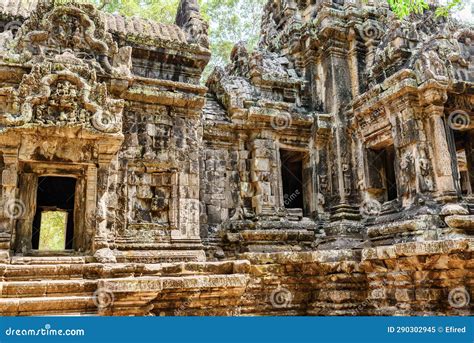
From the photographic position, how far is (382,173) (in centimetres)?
1072

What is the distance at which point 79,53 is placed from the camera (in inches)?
321

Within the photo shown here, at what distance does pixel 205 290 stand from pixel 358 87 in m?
7.62

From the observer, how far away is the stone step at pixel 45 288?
5145 millimetres

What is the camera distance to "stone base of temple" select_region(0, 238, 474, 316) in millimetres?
5117

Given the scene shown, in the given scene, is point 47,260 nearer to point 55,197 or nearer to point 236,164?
point 55,197

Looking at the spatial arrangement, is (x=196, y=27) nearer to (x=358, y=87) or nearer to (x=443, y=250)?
(x=358, y=87)

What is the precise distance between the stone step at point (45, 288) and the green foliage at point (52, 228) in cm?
1346

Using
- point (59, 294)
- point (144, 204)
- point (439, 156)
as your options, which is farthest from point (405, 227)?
point (59, 294)

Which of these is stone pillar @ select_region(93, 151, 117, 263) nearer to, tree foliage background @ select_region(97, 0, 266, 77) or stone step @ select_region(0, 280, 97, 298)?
stone step @ select_region(0, 280, 97, 298)

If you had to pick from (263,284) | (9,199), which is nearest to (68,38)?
(9,199)

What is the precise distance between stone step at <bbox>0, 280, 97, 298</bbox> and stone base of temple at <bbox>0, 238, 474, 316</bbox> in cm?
1

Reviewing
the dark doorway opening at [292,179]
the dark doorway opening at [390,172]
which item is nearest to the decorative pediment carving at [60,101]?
the dark doorway opening at [292,179]

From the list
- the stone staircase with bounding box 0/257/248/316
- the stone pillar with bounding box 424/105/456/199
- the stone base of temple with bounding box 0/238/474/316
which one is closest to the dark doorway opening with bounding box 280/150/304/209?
the stone pillar with bounding box 424/105/456/199

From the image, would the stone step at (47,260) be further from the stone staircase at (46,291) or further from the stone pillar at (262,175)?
the stone pillar at (262,175)
